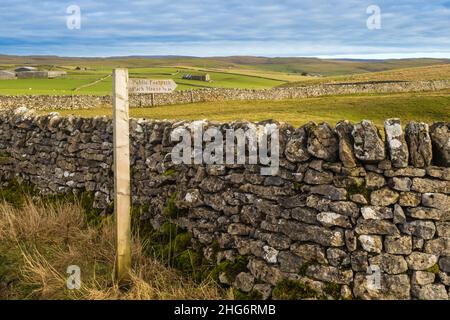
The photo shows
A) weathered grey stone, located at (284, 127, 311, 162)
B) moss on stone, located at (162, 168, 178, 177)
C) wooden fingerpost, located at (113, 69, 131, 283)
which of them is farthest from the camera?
A: moss on stone, located at (162, 168, 178, 177)

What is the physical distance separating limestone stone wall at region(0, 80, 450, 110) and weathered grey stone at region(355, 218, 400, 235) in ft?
87.9

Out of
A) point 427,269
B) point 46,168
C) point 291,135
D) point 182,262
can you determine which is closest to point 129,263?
point 182,262

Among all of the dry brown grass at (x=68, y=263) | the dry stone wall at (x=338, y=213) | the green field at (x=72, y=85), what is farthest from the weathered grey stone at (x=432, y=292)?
the green field at (x=72, y=85)

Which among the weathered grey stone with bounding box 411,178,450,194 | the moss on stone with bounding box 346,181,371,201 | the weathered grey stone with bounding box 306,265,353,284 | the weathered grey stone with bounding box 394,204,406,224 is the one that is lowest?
the weathered grey stone with bounding box 306,265,353,284

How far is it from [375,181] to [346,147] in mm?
509

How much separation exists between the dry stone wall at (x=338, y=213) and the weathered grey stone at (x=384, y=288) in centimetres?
1

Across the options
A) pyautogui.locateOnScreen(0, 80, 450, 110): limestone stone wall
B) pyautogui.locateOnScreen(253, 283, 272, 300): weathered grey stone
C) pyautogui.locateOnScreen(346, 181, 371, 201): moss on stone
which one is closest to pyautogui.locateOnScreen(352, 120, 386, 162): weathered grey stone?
pyautogui.locateOnScreen(346, 181, 371, 201): moss on stone

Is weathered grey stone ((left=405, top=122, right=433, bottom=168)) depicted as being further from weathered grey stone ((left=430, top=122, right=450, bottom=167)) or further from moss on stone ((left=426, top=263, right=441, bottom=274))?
moss on stone ((left=426, top=263, right=441, bottom=274))

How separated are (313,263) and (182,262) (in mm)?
2156

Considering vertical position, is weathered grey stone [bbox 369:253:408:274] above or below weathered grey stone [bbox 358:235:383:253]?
below

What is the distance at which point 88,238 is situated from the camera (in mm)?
8461

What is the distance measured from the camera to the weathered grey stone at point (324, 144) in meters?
6.27

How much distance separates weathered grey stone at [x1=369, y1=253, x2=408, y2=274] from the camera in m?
5.91

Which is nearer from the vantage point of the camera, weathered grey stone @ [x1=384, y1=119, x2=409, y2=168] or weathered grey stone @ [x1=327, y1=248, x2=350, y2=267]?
weathered grey stone @ [x1=384, y1=119, x2=409, y2=168]
